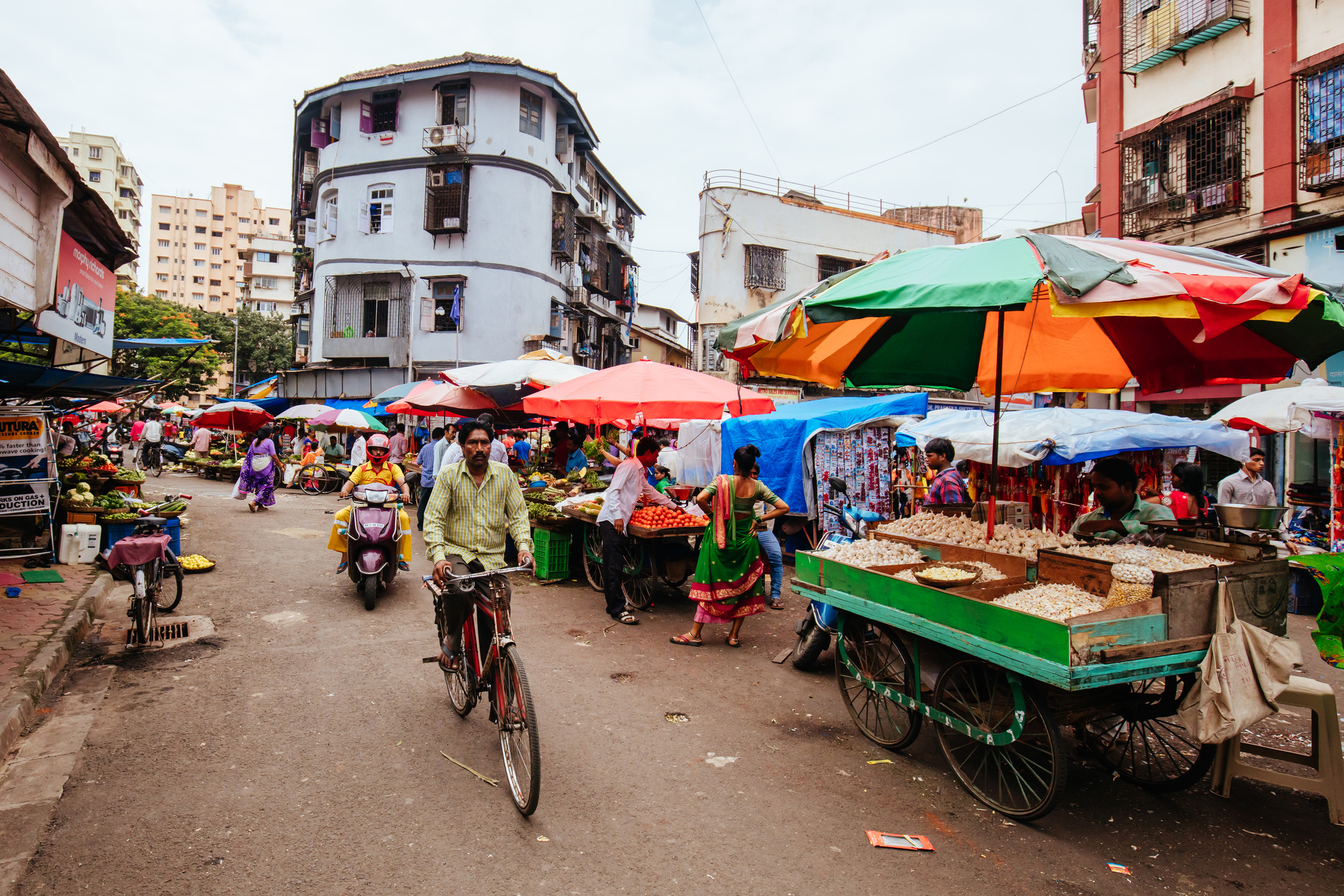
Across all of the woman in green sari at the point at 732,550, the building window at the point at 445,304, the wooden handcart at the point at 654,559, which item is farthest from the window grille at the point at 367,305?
the woman in green sari at the point at 732,550

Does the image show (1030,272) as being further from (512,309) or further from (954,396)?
(512,309)

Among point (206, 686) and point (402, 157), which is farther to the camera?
point (402, 157)

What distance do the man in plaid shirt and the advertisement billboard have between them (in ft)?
27.1

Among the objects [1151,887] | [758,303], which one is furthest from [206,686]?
[758,303]

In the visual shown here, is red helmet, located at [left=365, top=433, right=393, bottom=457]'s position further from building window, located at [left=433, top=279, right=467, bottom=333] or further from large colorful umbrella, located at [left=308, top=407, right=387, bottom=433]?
building window, located at [left=433, top=279, right=467, bottom=333]

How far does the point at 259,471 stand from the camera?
16.5 metres

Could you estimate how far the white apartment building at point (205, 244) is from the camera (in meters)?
81.2

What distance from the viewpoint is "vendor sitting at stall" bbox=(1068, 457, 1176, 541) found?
515 cm

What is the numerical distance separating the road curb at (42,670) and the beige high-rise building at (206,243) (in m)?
80.0

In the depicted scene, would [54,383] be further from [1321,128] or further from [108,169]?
[108,169]

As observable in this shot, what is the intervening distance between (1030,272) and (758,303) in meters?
24.7

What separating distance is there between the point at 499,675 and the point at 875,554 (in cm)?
264

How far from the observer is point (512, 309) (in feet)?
97.6

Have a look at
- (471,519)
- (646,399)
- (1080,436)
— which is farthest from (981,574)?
(1080,436)
